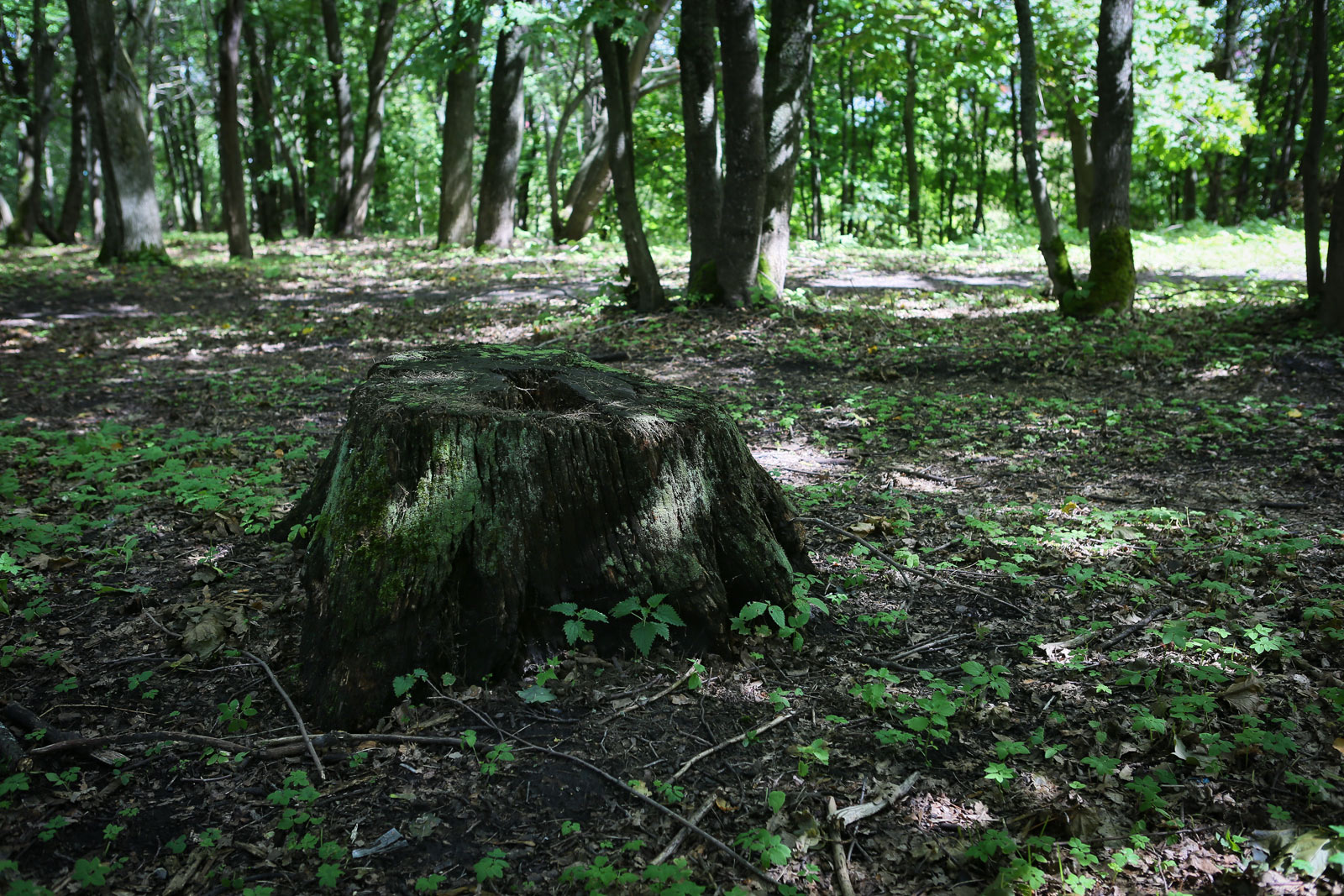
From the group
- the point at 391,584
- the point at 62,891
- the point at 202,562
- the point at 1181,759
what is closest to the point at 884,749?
the point at 1181,759

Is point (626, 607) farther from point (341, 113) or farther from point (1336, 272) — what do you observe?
point (341, 113)

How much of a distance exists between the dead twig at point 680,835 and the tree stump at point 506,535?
0.74m

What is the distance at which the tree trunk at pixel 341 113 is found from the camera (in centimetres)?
1959

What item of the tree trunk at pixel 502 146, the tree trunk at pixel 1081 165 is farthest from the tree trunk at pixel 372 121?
the tree trunk at pixel 1081 165

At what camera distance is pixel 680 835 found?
2.22 m

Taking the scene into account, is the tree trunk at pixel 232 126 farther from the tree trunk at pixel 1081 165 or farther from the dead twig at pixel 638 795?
the tree trunk at pixel 1081 165

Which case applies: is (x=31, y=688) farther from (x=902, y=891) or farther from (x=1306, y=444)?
(x=1306, y=444)

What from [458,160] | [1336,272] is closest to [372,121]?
[458,160]

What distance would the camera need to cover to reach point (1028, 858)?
6.88 ft

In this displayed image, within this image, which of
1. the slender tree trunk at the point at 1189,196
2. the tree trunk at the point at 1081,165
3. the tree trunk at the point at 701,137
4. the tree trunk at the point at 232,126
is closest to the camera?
the tree trunk at the point at 701,137

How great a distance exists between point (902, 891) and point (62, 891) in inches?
80.6

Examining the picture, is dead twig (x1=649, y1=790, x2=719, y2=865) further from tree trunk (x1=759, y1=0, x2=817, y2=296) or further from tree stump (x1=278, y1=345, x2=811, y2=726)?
tree trunk (x1=759, y1=0, x2=817, y2=296)

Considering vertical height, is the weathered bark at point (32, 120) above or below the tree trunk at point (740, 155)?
above

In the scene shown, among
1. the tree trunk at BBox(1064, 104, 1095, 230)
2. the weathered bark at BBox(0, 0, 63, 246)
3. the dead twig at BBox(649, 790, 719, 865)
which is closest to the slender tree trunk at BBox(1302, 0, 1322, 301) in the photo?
the dead twig at BBox(649, 790, 719, 865)
